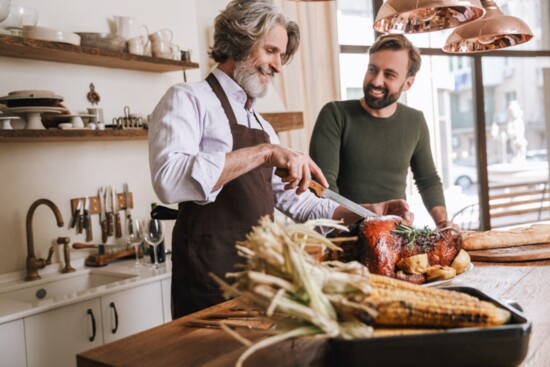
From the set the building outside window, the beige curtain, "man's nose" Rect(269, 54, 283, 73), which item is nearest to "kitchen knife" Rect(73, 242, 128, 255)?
the beige curtain

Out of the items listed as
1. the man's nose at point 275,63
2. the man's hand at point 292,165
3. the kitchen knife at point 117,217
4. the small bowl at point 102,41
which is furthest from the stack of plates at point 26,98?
the man's hand at point 292,165

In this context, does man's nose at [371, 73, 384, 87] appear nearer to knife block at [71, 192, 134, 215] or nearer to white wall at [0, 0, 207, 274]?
white wall at [0, 0, 207, 274]

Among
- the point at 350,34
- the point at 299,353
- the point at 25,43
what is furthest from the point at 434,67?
the point at 299,353

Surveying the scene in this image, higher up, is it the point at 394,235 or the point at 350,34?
the point at 350,34

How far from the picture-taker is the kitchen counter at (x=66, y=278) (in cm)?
210


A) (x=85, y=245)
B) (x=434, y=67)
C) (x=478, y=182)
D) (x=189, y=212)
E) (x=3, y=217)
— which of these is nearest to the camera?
(x=189, y=212)

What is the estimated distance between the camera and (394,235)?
4.65 ft

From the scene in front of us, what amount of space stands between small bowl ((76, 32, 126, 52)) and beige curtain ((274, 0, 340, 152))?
1268mm

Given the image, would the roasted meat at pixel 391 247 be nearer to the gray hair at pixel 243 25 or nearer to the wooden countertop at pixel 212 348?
the wooden countertop at pixel 212 348

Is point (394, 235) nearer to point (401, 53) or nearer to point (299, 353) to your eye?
point (299, 353)

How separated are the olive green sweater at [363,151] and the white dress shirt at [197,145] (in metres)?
0.55

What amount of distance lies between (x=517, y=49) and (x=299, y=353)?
5138mm

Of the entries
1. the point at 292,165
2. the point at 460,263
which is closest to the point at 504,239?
the point at 460,263

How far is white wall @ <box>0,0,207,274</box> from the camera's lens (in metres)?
2.61
